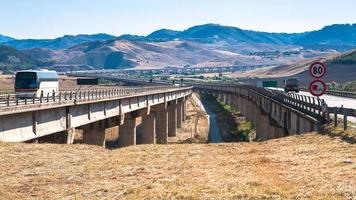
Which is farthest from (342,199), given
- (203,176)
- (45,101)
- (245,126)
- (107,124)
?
(245,126)

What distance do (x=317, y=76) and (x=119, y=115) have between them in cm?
3375

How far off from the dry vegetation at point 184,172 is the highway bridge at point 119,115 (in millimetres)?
6240

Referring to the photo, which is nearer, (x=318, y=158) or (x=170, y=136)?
(x=318, y=158)

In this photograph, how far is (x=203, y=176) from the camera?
17.6 metres

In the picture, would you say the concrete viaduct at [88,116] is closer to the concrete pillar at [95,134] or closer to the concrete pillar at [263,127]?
the concrete pillar at [95,134]

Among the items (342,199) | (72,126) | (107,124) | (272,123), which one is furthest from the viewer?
(272,123)

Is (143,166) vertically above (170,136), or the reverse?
(143,166)

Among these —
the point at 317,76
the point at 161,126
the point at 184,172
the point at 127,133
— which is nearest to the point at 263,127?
the point at 161,126

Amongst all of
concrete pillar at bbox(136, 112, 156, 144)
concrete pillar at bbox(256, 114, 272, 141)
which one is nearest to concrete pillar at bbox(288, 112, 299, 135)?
concrete pillar at bbox(256, 114, 272, 141)

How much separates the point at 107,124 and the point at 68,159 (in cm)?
3071

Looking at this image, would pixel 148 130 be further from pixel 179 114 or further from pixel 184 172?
pixel 184 172

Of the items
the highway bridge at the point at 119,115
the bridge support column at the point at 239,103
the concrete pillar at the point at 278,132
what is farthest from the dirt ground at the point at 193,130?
the concrete pillar at the point at 278,132

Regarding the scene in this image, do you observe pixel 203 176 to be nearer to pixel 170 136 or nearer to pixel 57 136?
pixel 57 136

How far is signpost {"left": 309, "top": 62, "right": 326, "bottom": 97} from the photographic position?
2634 cm
